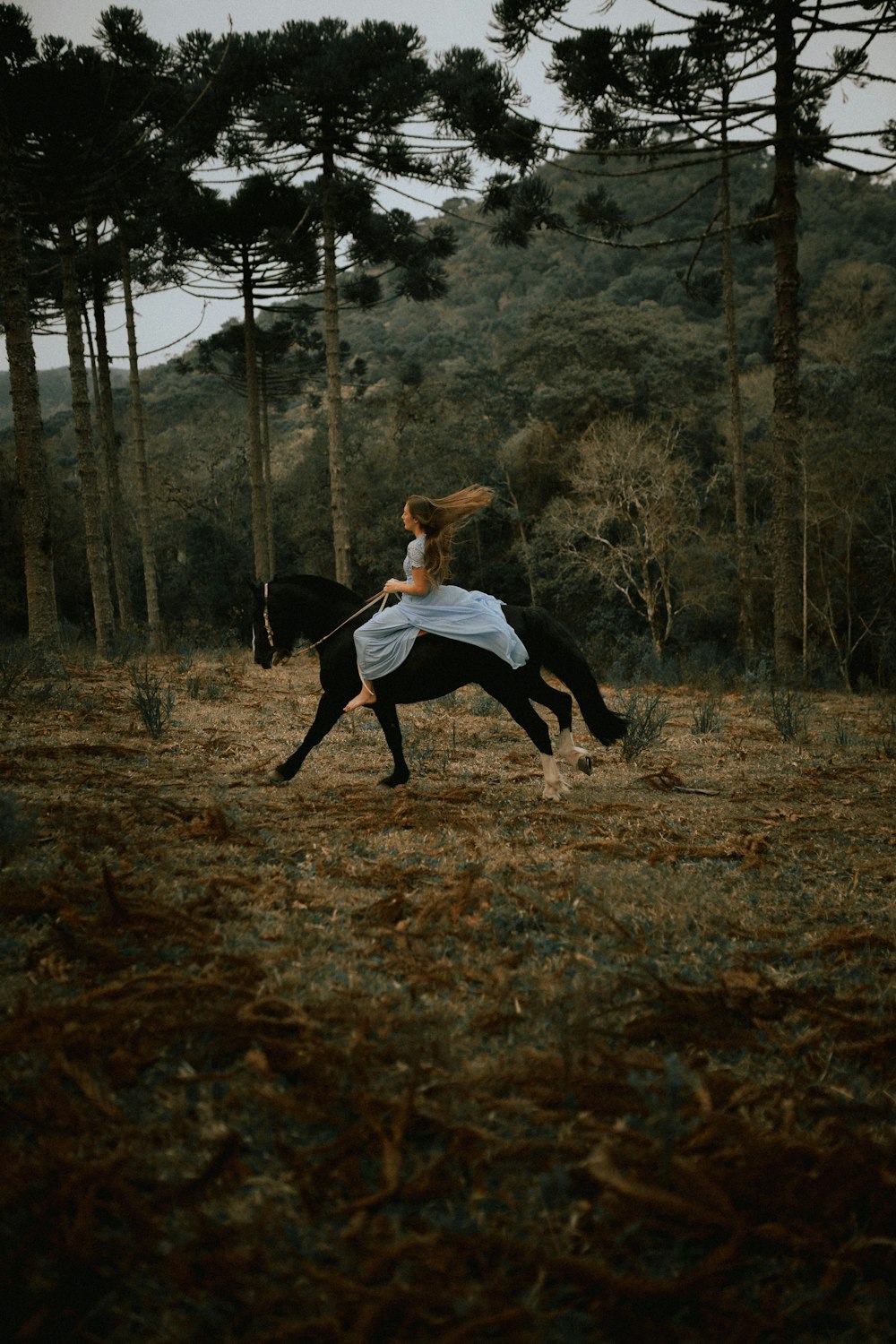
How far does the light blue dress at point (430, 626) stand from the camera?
210 inches

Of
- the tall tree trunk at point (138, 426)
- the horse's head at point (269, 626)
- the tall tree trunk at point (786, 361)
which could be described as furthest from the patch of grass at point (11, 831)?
the tall tree trunk at point (138, 426)

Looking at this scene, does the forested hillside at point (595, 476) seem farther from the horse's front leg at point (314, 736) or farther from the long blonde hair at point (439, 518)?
the horse's front leg at point (314, 736)

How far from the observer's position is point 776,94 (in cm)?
1148

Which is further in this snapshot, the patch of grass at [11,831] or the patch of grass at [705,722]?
the patch of grass at [705,722]

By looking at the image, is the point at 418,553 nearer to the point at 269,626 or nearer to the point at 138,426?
the point at 269,626

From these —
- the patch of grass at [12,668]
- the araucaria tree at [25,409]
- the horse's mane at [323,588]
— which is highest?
the araucaria tree at [25,409]

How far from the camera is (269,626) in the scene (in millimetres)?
6133

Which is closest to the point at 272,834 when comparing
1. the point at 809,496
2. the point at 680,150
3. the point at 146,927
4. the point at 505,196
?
the point at 146,927

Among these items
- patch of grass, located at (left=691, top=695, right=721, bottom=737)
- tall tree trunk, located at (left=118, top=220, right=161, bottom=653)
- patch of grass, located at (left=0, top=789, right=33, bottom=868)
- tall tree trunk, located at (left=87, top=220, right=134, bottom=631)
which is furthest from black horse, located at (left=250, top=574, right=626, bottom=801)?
tall tree trunk, located at (left=87, top=220, right=134, bottom=631)

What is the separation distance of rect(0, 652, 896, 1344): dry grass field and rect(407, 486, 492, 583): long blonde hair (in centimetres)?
190

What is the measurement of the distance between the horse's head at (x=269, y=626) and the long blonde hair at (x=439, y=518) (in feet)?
4.19

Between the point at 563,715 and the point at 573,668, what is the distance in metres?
0.37

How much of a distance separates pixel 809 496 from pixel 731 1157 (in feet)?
68.8

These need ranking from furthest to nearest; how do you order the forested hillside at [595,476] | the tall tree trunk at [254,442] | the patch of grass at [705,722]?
the forested hillside at [595,476] → the tall tree trunk at [254,442] → the patch of grass at [705,722]
